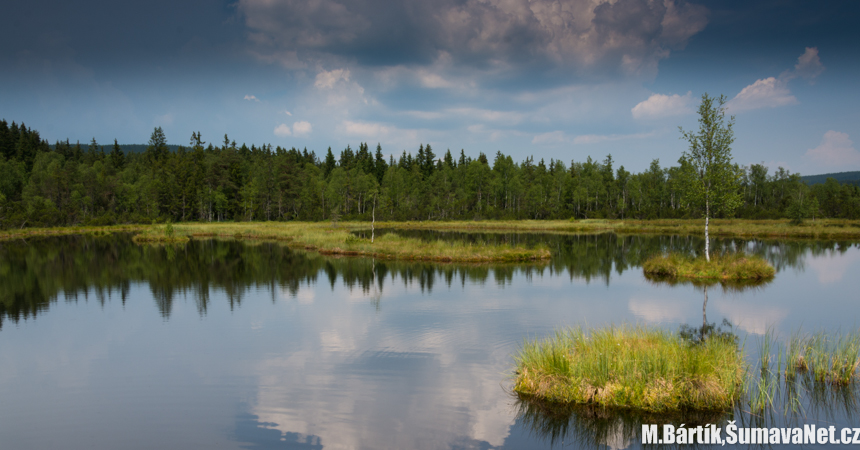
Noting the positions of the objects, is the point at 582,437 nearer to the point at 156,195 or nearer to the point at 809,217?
the point at 809,217

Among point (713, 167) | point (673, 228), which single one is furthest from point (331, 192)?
point (713, 167)

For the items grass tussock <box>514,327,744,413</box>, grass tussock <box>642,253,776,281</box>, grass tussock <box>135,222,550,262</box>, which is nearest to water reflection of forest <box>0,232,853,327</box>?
grass tussock <box>135,222,550,262</box>

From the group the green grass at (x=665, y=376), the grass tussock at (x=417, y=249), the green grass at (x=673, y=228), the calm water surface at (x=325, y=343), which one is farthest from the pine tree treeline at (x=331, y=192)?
the green grass at (x=665, y=376)

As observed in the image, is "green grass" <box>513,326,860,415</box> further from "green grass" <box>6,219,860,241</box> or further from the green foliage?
"green grass" <box>6,219,860,241</box>

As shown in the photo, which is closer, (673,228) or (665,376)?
(665,376)

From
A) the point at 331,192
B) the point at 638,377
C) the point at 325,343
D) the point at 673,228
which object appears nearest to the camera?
the point at 638,377

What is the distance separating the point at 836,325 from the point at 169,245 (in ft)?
184

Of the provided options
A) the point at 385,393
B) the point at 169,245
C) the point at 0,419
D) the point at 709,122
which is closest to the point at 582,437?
the point at 385,393

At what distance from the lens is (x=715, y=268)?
2688 centimetres

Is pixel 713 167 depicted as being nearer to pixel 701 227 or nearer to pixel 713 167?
pixel 713 167

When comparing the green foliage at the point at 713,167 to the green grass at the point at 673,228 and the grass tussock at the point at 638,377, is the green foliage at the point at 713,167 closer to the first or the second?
the grass tussock at the point at 638,377

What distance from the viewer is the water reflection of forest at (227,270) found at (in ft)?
83.8

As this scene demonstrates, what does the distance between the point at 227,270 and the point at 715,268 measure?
31257 mm

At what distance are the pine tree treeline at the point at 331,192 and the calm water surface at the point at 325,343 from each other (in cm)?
6453
